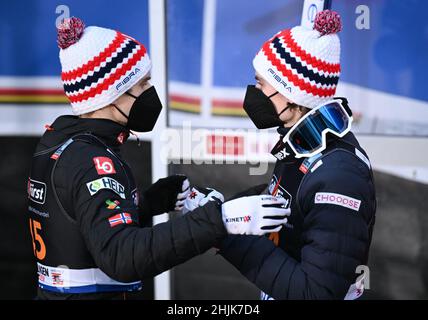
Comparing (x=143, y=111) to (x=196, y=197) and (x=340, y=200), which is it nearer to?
(x=196, y=197)

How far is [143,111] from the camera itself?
7.10 ft

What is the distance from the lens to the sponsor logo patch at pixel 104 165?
1.82 meters

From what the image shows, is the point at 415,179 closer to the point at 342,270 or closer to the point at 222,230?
the point at 342,270

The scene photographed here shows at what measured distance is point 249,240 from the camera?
1.87 m

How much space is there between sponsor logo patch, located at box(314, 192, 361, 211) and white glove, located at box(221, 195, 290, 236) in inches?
5.4

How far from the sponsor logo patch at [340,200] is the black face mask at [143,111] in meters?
0.77

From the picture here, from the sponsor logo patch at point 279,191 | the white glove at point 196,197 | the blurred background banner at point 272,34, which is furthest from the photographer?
the blurred background banner at point 272,34

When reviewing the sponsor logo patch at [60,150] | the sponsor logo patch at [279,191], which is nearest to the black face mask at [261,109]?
the sponsor logo patch at [279,191]

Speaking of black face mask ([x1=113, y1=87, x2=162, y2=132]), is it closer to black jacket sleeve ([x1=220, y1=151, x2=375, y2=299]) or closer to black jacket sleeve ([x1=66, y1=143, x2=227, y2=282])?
black jacket sleeve ([x1=66, y1=143, x2=227, y2=282])

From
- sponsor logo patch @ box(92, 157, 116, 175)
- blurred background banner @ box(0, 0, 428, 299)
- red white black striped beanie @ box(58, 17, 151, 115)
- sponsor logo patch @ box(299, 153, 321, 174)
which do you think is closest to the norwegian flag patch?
sponsor logo patch @ box(92, 157, 116, 175)

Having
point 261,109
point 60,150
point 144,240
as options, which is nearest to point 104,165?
point 60,150

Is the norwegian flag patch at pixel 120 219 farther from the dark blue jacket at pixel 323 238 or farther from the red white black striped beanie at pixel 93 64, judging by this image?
the red white black striped beanie at pixel 93 64

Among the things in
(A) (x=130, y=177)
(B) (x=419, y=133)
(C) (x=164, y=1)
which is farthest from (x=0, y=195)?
(B) (x=419, y=133)

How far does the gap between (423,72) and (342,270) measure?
1.96 metres
